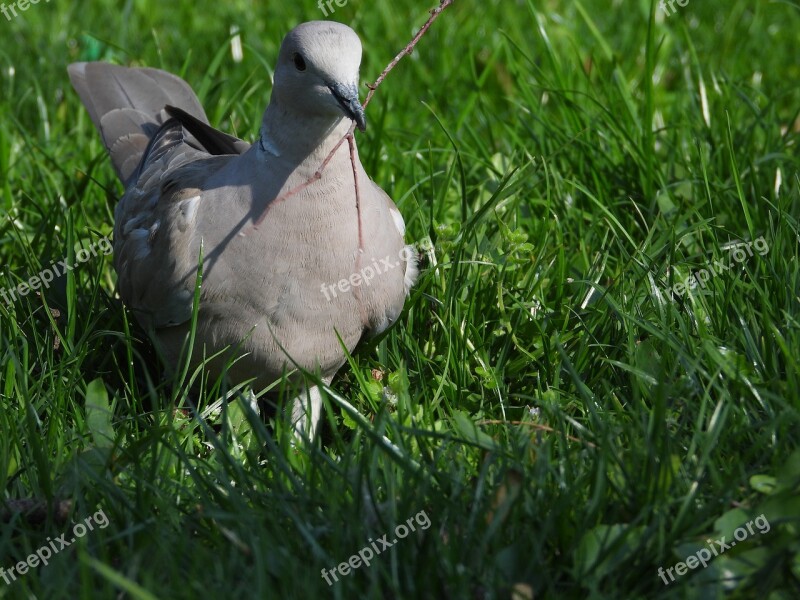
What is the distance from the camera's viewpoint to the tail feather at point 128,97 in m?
4.52

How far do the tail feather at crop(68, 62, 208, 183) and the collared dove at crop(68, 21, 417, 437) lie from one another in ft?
3.68

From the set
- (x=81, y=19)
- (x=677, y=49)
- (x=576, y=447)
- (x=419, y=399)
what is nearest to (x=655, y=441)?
(x=576, y=447)

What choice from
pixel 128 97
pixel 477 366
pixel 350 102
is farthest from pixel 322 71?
pixel 128 97

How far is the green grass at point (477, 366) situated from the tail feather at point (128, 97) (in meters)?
0.18

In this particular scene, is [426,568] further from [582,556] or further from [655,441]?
[655,441]

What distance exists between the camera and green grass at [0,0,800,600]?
7.57 feet

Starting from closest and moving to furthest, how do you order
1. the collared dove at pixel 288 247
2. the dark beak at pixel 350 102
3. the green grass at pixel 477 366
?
the green grass at pixel 477 366 < the dark beak at pixel 350 102 < the collared dove at pixel 288 247

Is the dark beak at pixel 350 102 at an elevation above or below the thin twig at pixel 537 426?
above

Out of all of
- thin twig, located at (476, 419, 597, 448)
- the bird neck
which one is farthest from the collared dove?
thin twig, located at (476, 419, 597, 448)

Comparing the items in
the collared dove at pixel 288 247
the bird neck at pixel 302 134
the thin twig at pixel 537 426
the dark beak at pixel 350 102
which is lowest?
the thin twig at pixel 537 426

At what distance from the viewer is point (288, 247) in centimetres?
318

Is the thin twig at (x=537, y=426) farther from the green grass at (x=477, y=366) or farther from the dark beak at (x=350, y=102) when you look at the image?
the dark beak at (x=350, y=102)

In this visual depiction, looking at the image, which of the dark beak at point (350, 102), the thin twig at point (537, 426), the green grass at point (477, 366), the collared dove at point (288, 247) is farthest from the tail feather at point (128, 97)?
the thin twig at point (537, 426)

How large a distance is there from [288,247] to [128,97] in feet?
6.07
